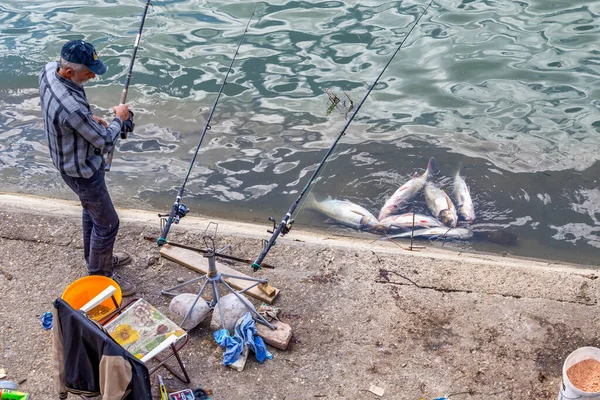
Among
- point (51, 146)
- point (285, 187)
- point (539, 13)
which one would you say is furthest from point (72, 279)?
point (539, 13)

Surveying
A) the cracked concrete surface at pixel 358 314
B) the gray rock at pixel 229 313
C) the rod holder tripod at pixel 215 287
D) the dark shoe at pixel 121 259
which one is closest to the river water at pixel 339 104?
the cracked concrete surface at pixel 358 314

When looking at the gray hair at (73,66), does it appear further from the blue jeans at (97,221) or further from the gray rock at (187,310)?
the gray rock at (187,310)

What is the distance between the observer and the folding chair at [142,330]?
12.7ft

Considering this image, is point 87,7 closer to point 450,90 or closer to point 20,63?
point 20,63

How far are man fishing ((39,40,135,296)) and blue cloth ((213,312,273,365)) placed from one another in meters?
1.20

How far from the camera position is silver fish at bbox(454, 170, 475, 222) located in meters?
7.18

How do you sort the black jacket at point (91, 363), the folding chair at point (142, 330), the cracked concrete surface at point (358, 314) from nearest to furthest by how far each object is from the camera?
1. the black jacket at point (91, 363)
2. the folding chair at point (142, 330)
3. the cracked concrete surface at point (358, 314)

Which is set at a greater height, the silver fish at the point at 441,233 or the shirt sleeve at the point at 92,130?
the shirt sleeve at the point at 92,130

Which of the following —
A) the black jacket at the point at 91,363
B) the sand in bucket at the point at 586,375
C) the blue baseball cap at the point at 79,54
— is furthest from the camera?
the blue baseball cap at the point at 79,54

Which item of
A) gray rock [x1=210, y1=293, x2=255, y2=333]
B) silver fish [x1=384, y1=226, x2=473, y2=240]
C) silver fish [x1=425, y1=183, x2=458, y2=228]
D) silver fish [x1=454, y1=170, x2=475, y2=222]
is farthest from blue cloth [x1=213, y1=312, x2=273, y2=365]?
silver fish [x1=454, y1=170, x2=475, y2=222]

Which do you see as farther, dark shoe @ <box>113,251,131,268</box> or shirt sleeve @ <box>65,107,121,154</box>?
dark shoe @ <box>113,251,131,268</box>

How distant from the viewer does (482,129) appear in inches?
340

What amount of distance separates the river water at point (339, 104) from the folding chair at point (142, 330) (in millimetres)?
3333

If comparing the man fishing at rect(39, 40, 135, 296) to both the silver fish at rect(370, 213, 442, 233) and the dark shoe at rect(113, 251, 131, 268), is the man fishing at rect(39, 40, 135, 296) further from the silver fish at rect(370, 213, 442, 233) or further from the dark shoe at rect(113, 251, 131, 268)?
the silver fish at rect(370, 213, 442, 233)
